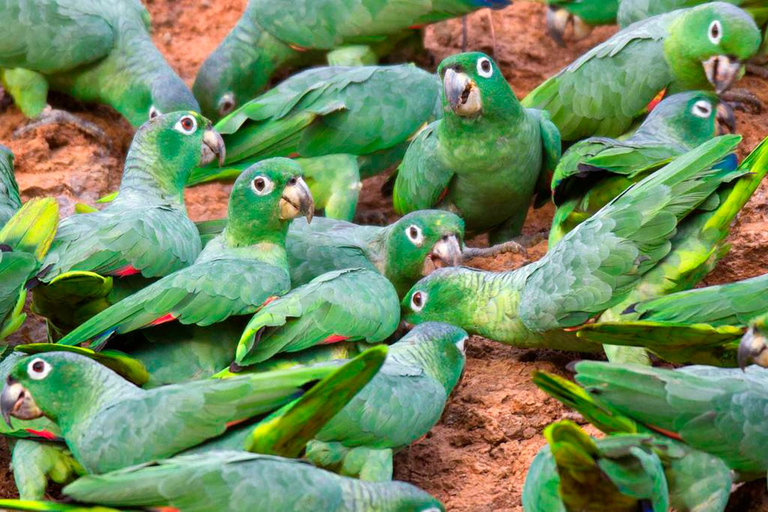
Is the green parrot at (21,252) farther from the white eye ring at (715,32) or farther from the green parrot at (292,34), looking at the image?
the white eye ring at (715,32)

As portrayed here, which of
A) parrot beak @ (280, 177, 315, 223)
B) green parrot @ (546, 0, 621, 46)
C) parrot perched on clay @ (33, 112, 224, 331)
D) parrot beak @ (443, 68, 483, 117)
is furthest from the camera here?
green parrot @ (546, 0, 621, 46)

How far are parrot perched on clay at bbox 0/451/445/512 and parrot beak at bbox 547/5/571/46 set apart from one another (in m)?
3.76

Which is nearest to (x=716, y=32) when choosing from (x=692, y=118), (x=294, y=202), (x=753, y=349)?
(x=692, y=118)

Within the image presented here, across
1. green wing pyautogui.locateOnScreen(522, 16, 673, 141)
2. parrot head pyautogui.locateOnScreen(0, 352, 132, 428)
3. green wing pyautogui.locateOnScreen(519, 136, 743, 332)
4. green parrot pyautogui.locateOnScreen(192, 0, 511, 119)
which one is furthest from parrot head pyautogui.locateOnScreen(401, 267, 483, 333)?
green parrot pyautogui.locateOnScreen(192, 0, 511, 119)

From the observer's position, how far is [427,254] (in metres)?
4.92

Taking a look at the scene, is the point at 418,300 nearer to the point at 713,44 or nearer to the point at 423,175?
the point at 423,175

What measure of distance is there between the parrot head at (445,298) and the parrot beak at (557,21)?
2.30 m

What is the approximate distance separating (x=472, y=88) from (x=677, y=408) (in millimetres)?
1961

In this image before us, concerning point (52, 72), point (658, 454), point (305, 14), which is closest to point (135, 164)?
point (52, 72)

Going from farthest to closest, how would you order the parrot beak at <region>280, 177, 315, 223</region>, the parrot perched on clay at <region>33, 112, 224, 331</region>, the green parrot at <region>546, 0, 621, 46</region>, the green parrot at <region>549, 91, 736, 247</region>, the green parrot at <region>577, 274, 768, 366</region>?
the green parrot at <region>546, 0, 621, 46</region> < the green parrot at <region>549, 91, 736, 247</region> < the parrot beak at <region>280, 177, 315, 223</region> < the parrot perched on clay at <region>33, 112, 224, 331</region> < the green parrot at <region>577, 274, 768, 366</region>

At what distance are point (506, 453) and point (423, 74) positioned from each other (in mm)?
2232

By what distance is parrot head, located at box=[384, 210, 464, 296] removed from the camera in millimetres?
4895

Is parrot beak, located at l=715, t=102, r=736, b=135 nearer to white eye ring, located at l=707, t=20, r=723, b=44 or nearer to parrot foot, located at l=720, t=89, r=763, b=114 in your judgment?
white eye ring, located at l=707, t=20, r=723, b=44

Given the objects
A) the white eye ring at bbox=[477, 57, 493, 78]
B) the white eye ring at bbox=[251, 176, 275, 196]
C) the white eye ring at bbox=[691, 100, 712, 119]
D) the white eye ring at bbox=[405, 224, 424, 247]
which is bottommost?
the white eye ring at bbox=[405, 224, 424, 247]
